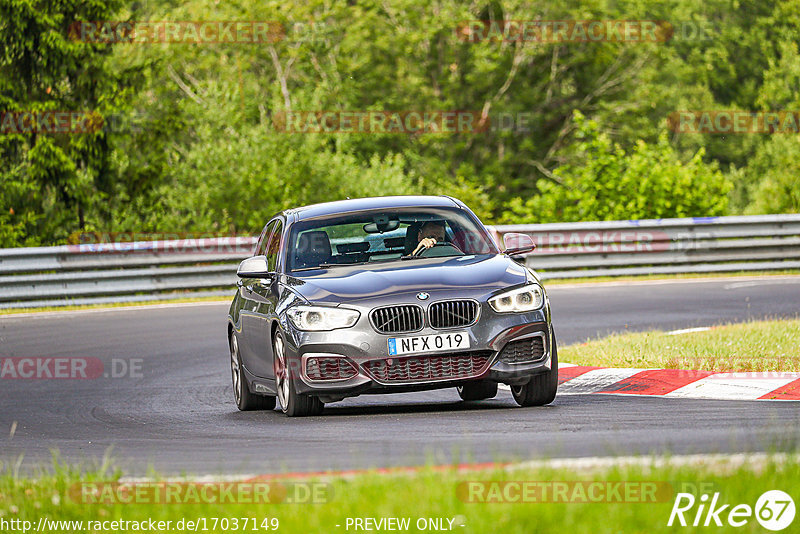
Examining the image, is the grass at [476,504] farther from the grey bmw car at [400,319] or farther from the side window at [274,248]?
the side window at [274,248]

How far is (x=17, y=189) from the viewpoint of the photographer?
2820 centimetres

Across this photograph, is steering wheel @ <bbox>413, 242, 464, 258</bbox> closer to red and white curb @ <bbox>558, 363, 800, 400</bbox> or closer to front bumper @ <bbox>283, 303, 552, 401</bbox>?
front bumper @ <bbox>283, 303, 552, 401</bbox>

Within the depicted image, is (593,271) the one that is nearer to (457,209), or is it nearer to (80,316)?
(80,316)

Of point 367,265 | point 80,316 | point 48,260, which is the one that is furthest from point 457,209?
point 48,260

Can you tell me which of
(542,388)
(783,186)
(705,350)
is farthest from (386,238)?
(783,186)

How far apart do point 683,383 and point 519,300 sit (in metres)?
1.92

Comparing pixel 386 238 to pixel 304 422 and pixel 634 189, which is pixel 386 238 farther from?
pixel 634 189

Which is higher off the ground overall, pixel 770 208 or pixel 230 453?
pixel 230 453

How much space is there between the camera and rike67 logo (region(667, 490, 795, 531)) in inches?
179

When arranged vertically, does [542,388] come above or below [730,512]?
below

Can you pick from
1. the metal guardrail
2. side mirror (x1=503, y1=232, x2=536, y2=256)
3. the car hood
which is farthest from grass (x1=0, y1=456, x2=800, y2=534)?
the metal guardrail

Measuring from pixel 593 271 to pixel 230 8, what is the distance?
25040 millimetres

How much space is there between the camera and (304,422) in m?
9.04

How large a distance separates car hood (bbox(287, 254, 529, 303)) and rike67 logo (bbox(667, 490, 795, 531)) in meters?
4.23
